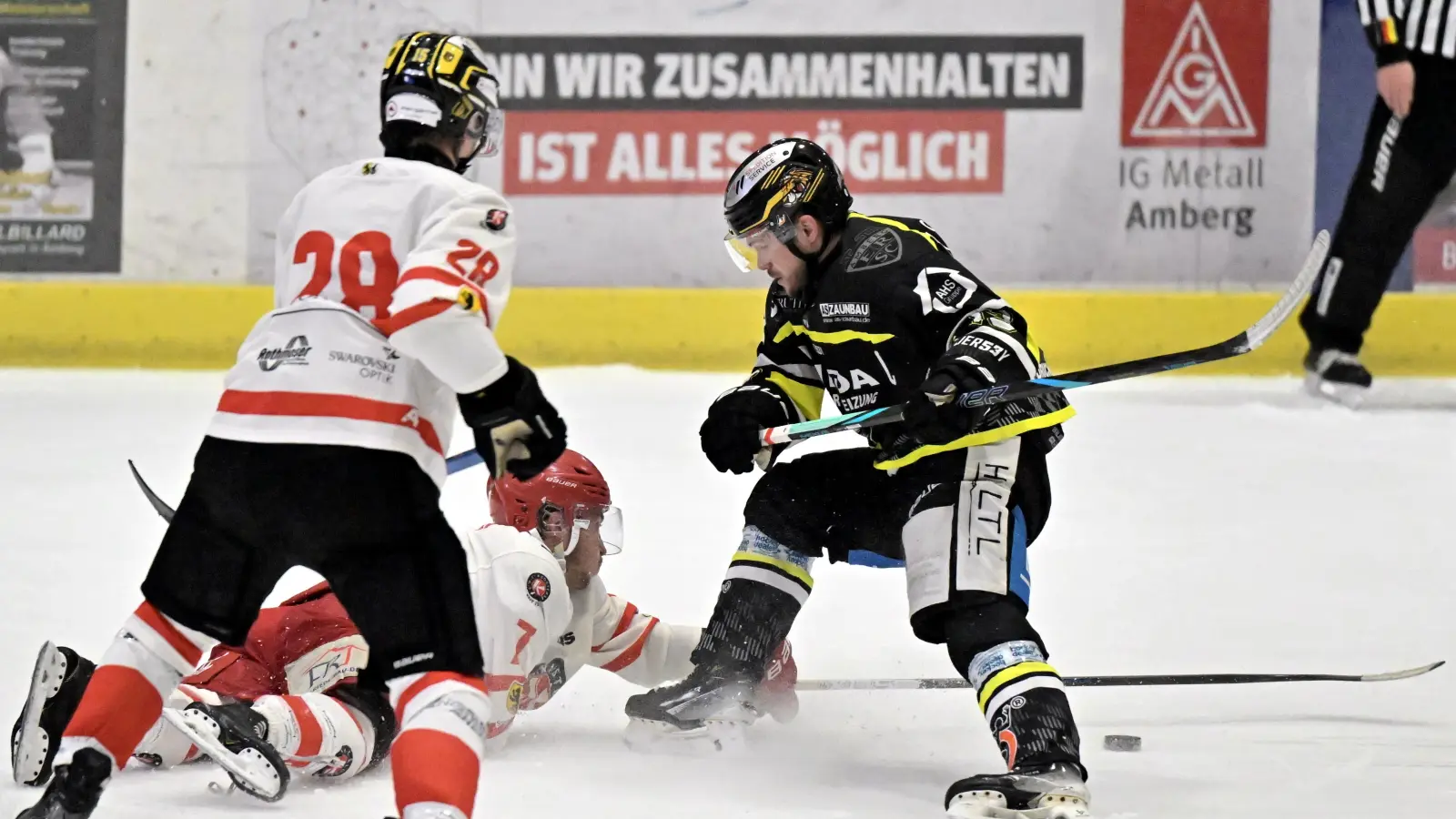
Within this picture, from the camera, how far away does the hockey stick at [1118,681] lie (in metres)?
3.33

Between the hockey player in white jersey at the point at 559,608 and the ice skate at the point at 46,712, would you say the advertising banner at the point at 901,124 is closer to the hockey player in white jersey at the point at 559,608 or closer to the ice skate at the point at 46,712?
the hockey player in white jersey at the point at 559,608

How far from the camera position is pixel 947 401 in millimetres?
2895

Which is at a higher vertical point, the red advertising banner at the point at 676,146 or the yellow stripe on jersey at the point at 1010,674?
the red advertising banner at the point at 676,146

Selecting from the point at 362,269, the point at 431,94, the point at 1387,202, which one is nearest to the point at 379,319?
the point at 362,269

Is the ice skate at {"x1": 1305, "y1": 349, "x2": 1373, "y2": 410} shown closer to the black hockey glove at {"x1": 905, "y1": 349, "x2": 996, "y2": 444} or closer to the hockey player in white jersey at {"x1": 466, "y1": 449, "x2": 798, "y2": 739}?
the hockey player in white jersey at {"x1": 466, "y1": 449, "x2": 798, "y2": 739}

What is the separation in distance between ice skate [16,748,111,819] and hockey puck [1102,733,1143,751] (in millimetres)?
1675

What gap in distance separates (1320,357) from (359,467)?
4.56 meters

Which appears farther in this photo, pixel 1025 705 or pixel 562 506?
pixel 562 506

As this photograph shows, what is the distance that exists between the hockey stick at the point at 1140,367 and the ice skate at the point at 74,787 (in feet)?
4.26

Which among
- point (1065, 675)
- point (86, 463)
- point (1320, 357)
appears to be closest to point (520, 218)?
point (86, 463)

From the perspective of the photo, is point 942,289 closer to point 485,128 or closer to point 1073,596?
point 485,128

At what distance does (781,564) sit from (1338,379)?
3458 mm

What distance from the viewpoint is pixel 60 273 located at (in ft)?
21.9

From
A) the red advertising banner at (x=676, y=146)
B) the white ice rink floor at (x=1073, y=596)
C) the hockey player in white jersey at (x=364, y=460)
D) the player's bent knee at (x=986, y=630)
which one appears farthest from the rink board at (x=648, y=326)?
the hockey player in white jersey at (x=364, y=460)
